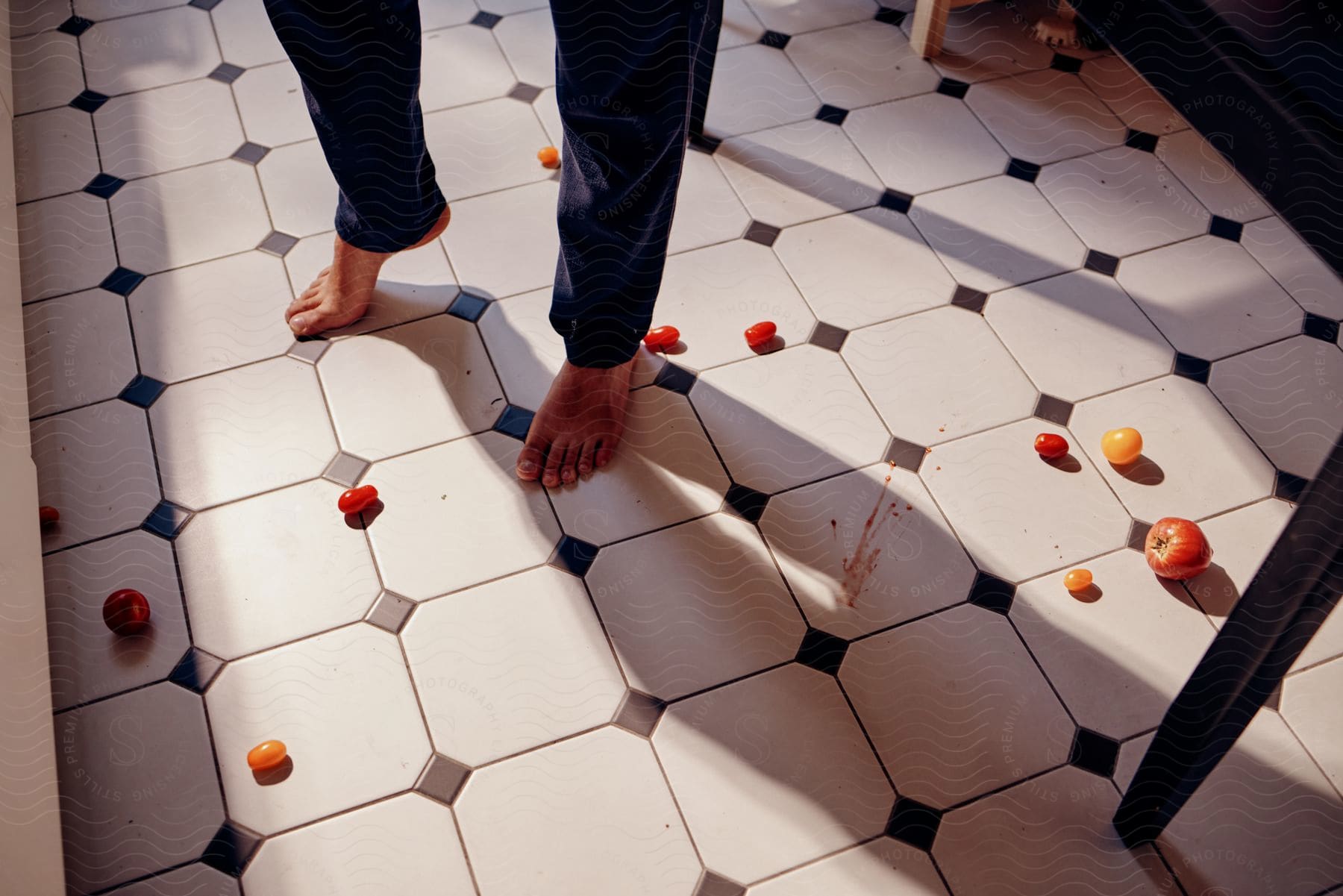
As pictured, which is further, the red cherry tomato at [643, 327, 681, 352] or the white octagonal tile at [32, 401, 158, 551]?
the red cherry tomato at [643, 327, 681, 352]

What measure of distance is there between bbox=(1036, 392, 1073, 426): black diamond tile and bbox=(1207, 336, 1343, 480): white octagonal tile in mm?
293


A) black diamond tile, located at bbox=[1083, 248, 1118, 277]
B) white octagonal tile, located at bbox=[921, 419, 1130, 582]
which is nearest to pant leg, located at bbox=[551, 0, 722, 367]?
white octagonal tile, located at bbox=[921, 419, 1130, 582]

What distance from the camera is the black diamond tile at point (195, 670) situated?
4.82 feet

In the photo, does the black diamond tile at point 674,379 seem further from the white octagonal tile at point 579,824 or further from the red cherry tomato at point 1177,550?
the red cherry tomato at point 1177,550

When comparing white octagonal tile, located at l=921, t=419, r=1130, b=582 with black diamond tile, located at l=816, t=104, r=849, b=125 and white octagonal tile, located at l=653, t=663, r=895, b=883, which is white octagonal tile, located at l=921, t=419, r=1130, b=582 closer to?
white octagonal tile, located at l=653, t=663, r=895, b=883

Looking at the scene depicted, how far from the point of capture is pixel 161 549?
1.59 meters

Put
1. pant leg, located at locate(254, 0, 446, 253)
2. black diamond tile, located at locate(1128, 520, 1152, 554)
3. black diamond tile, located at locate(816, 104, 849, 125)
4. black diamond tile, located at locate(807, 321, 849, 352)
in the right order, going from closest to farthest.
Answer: pant leg, located at locate(254, 0, 446, 253) < black diamond tile, located at locate(1128, 520, 1152, 554) < black diamond tile, located at locate(807, 321, 849, 352) < black diamond tile, located at locate(816, 104, 849, 125)

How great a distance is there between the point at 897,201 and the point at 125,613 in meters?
1.65

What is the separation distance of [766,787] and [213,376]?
123 cm

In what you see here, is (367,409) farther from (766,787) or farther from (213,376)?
(766,787)

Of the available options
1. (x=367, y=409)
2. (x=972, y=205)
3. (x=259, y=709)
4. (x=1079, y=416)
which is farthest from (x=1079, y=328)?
(x=259, y=709)

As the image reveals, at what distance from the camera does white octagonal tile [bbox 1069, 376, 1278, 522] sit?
66.1 inches

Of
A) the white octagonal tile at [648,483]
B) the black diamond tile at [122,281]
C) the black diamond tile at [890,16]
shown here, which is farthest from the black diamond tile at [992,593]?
the black diamond tile at [122,281]

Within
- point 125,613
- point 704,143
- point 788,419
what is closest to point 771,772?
point 788,419
